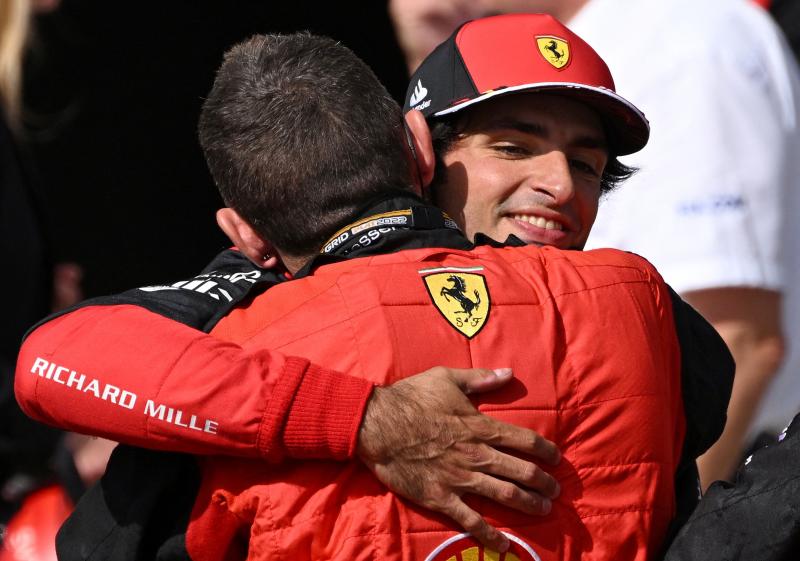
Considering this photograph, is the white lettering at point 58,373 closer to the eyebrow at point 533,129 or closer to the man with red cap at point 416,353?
the man with red cap at point 416,353

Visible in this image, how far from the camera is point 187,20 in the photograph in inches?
196

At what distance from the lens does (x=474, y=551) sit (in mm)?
1738

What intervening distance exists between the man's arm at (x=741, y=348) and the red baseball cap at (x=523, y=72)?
811 millimetres

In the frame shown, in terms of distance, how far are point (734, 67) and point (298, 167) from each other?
5.62 feet

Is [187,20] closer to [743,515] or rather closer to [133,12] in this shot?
[133,12]

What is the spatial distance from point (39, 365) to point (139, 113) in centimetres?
330

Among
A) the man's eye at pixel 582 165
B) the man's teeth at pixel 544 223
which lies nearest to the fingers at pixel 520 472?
the man's teeth at pixel 544 223

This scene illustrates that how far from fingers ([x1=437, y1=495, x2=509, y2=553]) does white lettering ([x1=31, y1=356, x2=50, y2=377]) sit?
565mm

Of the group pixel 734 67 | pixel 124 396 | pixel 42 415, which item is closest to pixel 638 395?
pixel 124 396

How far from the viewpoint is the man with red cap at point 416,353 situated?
5.71ft

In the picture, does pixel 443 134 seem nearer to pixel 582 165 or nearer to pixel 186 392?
pixel 582 165

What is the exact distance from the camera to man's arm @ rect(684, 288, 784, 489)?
3227 millimetres

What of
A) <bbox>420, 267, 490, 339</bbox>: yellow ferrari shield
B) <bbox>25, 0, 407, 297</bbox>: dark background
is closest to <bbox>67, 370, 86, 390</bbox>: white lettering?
<bbox>420, 267, 490, 339</bbox>: yellow ferrari shield

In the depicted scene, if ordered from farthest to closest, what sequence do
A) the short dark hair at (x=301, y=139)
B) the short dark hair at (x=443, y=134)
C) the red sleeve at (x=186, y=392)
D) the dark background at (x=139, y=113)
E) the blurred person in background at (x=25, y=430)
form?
1. the dark background at (x=139, y=113)
2. the blurred person in background at (x=25, y=430)
3. the short dark hair at (x=443, y=134)
4. the short dark hair at (x=301, y=139)
5. the red sleeve at (x=186, y=392)
